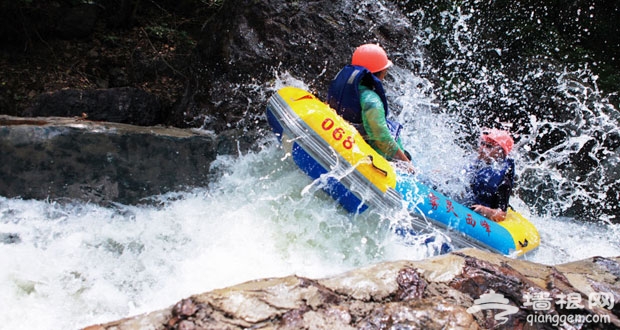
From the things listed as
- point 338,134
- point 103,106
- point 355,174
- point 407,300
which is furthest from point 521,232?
point 103,106

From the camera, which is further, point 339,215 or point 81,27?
point 81,27

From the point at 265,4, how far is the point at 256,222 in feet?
8.75

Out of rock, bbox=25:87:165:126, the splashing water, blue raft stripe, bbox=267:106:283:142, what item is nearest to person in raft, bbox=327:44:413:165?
blue raft stripe, bbox=267:106:283:142

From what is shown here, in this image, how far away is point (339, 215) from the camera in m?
3.88

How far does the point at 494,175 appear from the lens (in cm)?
423

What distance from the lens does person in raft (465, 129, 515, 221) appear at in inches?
166

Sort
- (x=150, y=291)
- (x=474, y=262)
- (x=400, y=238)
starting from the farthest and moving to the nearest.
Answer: (x=400, y=238) < (x=150, y=291) < (x=474, y=262)

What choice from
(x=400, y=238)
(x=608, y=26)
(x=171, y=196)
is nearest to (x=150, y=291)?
(x=171, y=196)

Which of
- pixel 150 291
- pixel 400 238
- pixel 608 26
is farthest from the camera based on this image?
pixel 608 26

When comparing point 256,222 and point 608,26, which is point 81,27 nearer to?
point 256,222

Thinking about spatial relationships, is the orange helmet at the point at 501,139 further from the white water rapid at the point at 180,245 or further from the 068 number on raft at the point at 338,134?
the 068 number on raft at the point at 338,134

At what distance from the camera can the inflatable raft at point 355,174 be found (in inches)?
146

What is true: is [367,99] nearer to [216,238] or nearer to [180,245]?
[216,238]

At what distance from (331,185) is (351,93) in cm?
80
